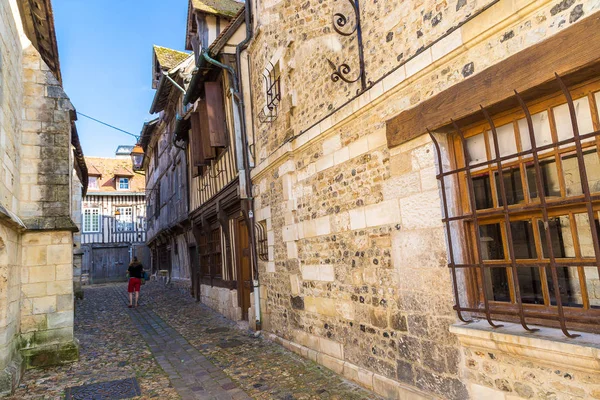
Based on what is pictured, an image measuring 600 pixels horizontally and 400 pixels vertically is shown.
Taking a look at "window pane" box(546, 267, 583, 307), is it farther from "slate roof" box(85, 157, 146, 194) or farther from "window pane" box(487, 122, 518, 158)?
"slate roof" box(85, 157, 146, 194)

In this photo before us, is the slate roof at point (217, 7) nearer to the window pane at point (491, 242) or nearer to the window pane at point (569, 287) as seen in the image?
the window pane at point (491, 242)

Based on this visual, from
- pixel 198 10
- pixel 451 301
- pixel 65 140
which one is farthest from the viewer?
pixel 198 10

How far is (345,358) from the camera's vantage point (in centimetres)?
415

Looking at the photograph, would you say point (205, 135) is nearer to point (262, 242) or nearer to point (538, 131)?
point (262, 242)

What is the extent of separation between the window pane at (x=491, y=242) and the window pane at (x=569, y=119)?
763 mm

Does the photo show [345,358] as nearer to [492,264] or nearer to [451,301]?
[451,301]

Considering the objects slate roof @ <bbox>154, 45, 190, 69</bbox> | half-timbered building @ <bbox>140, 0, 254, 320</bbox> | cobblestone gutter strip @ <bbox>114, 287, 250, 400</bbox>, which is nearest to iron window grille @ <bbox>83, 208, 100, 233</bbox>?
half-timbered building @ <bbox>140, 0, 254, 320</bbox>

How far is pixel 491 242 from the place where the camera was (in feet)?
9.39

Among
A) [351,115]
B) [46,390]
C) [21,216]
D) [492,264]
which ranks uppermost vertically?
[351,115]

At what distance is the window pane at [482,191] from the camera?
2.84 m

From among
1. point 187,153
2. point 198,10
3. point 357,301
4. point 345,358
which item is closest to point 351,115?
point 357,301

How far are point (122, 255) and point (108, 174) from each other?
5.51 meters

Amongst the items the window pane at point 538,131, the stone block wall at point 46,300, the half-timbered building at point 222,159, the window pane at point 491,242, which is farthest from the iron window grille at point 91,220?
the window pane at point 538,131

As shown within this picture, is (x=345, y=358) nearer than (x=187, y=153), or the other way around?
(x=345, y=358)
